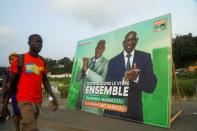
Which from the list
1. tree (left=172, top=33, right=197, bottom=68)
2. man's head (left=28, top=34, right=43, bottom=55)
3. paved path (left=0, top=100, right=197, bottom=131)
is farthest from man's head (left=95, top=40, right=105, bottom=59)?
tree (left=172, top=33, right=197, bottom=68)

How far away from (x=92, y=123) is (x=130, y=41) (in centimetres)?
268

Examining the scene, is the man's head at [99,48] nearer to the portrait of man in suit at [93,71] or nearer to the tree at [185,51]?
the portrait of man in suit at [93,71]

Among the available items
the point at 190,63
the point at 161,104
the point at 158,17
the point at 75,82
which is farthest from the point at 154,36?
the point at 190,63

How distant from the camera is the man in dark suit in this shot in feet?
30.2

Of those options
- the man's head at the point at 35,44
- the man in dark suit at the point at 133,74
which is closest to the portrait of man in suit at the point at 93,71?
the man in dark suit at the point at 133,74

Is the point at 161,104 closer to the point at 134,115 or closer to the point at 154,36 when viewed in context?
the point at 134,115

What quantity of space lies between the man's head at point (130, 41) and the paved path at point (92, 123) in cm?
211

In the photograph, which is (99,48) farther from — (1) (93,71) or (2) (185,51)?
(2) (185,51)

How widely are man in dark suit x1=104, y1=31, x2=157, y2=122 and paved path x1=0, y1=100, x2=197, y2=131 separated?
14.7 inches

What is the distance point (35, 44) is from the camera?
5312 millimetres

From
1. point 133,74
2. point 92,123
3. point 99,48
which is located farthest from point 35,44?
point 99,48

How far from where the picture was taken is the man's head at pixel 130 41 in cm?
1005

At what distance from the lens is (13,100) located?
6.73 meters

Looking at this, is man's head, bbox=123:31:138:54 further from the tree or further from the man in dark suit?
the tree
